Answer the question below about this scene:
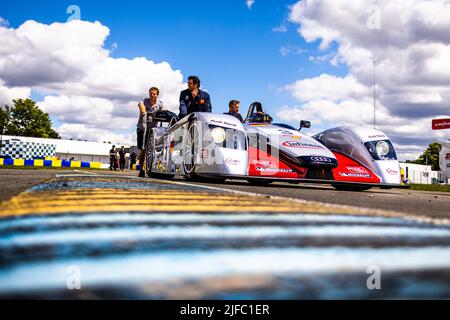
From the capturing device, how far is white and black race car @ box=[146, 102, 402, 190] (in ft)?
19.3

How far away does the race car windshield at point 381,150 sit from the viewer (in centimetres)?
645

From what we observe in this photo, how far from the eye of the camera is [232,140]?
596 centimetres

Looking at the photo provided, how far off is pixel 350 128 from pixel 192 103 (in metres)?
2.89

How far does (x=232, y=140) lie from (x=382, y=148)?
2363 mm

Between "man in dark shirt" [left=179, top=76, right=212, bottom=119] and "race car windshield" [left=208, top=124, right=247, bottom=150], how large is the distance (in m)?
2.01

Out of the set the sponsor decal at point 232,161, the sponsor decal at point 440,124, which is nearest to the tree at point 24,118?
the sponsor decal at point 440,124

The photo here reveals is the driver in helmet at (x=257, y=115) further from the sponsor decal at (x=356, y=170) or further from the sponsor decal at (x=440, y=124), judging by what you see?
the sponsor decal at (x=440, y=124)

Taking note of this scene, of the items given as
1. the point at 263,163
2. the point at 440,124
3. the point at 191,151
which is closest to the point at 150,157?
the point at 191,151

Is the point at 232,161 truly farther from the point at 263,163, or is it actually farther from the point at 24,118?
the point at 24,118

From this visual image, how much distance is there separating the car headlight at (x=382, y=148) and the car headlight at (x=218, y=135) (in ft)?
7.91

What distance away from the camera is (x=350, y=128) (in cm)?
697

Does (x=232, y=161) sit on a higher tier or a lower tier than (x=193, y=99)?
lower

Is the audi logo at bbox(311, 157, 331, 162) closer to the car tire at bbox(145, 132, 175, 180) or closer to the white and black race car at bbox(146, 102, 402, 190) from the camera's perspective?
the white and black race car at bbox(146, 102, 402, 190)

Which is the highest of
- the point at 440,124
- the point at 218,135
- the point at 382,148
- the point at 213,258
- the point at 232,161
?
the point at 440,124
